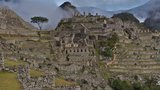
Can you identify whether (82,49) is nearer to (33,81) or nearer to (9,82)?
(33,81)

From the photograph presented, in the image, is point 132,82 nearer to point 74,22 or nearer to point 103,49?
point 103,49

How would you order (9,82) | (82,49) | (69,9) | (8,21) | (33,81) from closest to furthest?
(9,82), (33,81), (82,49), (8,21), (69,9)

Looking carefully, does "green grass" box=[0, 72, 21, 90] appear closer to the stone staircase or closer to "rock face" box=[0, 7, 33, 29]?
the stone staircase

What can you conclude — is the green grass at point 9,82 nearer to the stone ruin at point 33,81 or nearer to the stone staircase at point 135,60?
the stone ruin at point 33,81

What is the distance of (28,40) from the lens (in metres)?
82.2

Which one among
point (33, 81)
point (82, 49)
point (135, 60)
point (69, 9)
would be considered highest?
point (69, 9)

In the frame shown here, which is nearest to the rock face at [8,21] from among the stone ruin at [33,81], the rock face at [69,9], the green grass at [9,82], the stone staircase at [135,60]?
the stone staircase at [135,60]

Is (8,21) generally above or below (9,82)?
above

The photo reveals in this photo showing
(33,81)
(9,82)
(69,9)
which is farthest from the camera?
(69,9)

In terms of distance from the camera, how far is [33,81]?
43969 mm

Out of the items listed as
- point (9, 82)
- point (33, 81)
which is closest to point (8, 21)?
point (33, 81)

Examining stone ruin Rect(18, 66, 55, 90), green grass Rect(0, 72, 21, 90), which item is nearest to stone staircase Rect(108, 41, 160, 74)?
stone ruin Rect(18, 66, 55, 90)

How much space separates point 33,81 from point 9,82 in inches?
91.4

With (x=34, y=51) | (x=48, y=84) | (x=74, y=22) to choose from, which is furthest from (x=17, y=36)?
(x=48, y=84)
